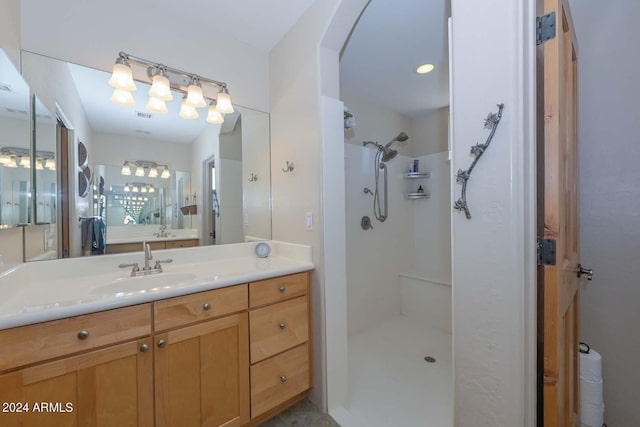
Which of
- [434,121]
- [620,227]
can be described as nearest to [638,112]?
[620,227]

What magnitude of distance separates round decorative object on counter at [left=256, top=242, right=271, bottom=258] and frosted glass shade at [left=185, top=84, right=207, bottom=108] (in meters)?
1.02

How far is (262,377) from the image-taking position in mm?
1387

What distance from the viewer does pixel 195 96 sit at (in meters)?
1.64

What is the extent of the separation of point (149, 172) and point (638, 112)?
9.04ft

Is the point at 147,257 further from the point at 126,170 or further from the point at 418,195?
the point at 418,195

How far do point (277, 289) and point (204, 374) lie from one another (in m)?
0.51

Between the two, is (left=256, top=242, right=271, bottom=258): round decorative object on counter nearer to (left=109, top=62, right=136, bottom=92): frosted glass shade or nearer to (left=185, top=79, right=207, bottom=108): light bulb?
(left=185, top=79, right=207, bottom=108): light bulb

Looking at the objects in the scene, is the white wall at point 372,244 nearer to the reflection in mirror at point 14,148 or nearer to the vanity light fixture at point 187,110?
the vanity light fixture at point 187,110

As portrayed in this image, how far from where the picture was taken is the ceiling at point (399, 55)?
166 cm

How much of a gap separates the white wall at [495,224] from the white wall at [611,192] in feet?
3.51

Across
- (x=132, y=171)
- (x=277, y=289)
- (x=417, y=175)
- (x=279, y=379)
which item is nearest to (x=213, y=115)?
(x=132, y=171)

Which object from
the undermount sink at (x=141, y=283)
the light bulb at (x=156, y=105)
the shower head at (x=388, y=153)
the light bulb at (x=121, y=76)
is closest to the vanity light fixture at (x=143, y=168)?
the light bulb at (x=156, y=105)

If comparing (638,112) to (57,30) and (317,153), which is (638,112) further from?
(57,30)

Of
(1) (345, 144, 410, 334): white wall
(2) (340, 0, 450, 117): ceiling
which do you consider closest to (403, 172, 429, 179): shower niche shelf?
(1) (345, 144, 410, 334): white wall
